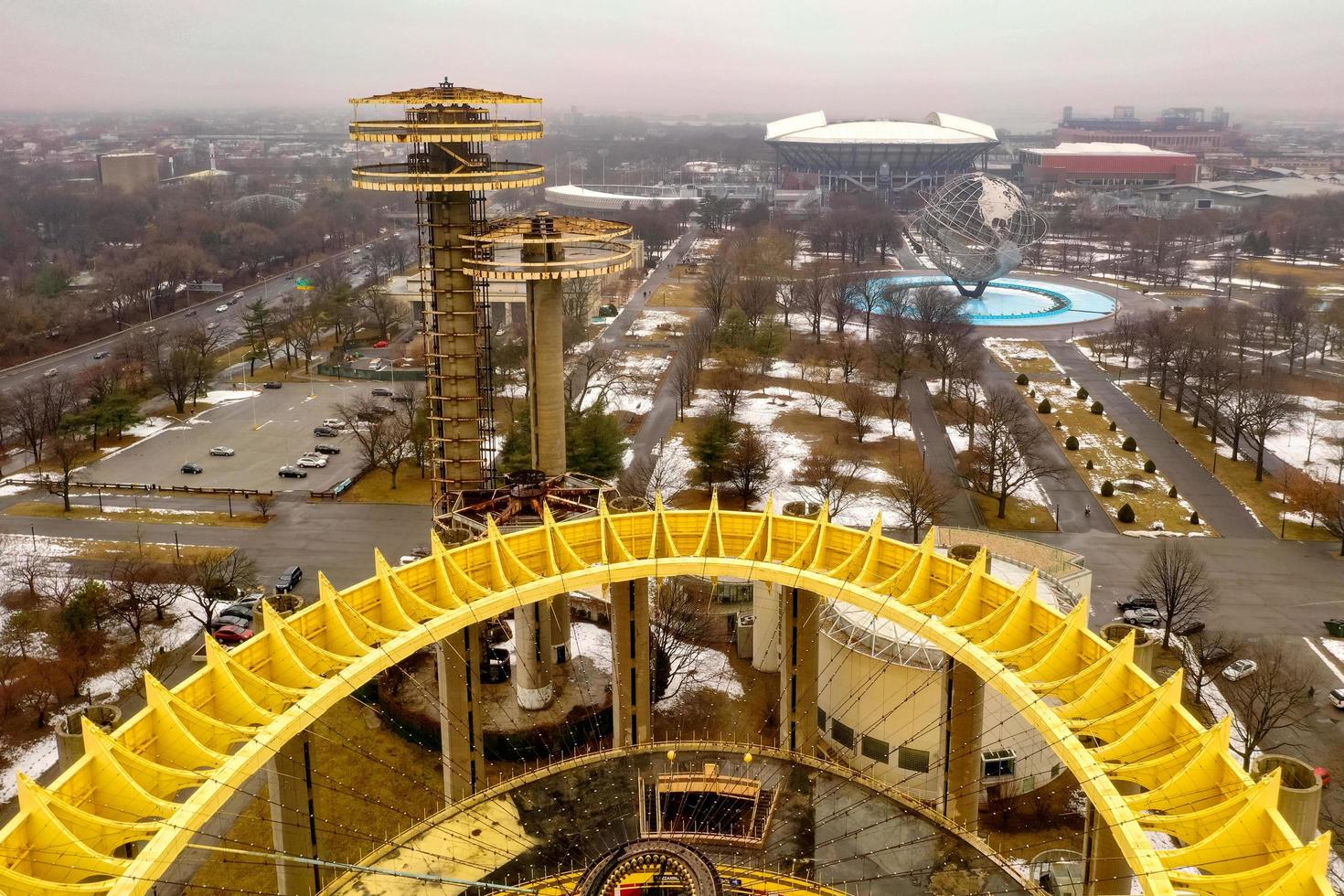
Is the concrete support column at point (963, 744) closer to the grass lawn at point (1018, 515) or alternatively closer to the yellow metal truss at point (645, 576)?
the yellow metal truss at point (645, 576)

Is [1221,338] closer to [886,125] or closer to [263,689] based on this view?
[263,689]

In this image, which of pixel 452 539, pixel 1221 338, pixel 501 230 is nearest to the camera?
pixel 452 539

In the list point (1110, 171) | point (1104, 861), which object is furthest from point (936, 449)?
point (1110, 171)

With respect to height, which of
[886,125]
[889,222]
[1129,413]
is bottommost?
[1129,413]

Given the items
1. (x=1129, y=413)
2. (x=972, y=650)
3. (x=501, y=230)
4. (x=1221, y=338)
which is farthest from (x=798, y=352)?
(x=972, y=650)

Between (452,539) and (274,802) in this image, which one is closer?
(274,802)

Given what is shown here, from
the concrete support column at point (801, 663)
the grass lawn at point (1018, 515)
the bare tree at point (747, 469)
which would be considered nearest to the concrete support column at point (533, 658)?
the concrete support column at point (801, 663)
